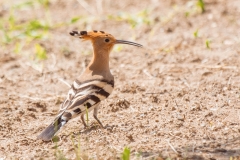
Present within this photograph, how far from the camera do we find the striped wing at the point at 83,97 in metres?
5.50

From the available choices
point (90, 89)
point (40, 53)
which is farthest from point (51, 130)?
point (40, 53)

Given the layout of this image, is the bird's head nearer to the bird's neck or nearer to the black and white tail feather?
the bird's neck

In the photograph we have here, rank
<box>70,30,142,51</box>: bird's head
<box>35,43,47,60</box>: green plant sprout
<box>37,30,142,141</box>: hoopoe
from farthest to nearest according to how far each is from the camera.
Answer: <box>35,43,47,60</box>: green plant sprout, <box>70,30,142,51</box>: bird's head, <box>37,30,142,141</box>: hoopoe

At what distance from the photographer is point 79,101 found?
18.2ft

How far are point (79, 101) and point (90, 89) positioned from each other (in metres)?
0.20

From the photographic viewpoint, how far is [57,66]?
26.3 feet

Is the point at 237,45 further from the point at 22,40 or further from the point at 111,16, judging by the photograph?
the point at 22,40

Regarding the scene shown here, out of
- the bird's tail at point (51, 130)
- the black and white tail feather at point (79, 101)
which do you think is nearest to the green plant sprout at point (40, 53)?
the black and white tail feather at point (79, 101)

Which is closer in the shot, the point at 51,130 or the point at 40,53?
the point at 51,130

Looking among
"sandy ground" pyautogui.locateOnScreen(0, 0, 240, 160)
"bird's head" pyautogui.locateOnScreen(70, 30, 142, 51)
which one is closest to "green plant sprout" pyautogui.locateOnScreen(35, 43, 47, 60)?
"sandy ground" pyautogui.locateOnScreen(0, 0, 240, 160)

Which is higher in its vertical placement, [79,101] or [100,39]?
[100,39]

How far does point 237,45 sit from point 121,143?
321 centimetres

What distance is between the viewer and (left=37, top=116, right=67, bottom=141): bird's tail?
5.34 metres

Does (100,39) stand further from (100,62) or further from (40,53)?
(40,53)
